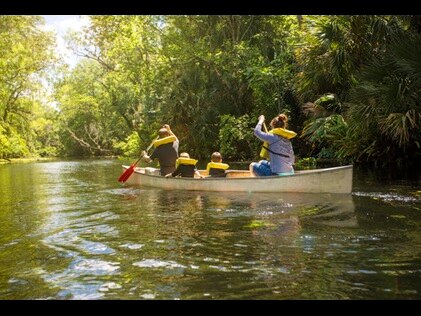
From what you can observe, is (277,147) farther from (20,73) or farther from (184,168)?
(20,73)

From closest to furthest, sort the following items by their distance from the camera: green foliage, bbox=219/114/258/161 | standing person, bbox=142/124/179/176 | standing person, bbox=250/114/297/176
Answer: standing person, bbox=250/114/297/176 < standing person, bbox=142/124/179/176 < green foliage, bbox=219/114/258/161

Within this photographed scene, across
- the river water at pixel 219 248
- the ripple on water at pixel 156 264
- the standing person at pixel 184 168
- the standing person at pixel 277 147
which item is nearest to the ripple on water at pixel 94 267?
the river water at pixel 219 248

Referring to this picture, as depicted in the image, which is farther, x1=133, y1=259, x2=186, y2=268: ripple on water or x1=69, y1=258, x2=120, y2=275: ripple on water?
x1=133, y1=259, x2=186, y2=268: ripple on water

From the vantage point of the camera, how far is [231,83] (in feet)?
84.7

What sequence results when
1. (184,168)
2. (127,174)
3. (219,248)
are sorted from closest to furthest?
(219,248) < (184,168) < (127,174)

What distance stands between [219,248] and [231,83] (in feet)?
69.5

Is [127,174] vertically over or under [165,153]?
under

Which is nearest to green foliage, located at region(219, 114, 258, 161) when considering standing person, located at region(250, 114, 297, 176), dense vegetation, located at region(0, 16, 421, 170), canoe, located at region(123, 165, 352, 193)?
dense vegetation, located at region(0, 16, 421, 170)

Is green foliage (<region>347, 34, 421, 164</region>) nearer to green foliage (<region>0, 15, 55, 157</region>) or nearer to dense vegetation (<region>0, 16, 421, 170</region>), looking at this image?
dense vegetation (<region>0, 16, 421, 170</region>)

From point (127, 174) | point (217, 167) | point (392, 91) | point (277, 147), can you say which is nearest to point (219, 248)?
point (277, 147)

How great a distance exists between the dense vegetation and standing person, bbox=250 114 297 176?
3.19 meters

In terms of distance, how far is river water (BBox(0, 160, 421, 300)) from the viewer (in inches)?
155

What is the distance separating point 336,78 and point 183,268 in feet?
35.0

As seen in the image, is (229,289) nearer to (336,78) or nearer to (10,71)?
(336,78)
